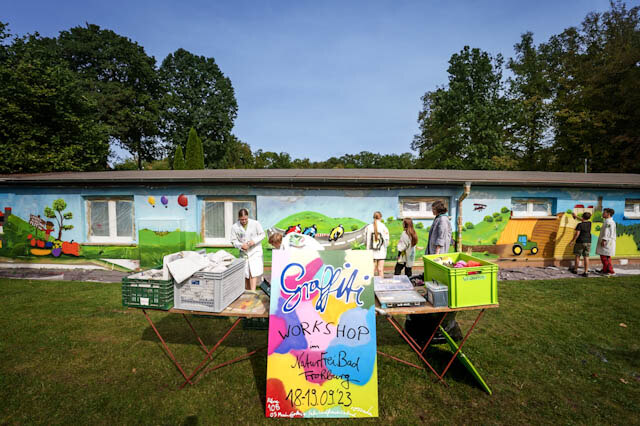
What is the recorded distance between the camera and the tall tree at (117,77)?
25203 millimetres

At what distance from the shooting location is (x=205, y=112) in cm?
3005

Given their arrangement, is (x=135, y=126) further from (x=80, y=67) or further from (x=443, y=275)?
(x=443, y=275)

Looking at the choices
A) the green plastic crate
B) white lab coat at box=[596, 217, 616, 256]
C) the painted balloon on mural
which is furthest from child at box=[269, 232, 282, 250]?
white lab coat at box=[596, 217, 616, 256]

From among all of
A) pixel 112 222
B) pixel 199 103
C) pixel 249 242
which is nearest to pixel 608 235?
pixel 249 242

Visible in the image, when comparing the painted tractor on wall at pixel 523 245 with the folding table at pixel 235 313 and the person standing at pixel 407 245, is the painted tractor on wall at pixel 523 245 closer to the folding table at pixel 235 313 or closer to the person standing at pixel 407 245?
the person standing at pixel 407 245

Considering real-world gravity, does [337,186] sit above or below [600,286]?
above

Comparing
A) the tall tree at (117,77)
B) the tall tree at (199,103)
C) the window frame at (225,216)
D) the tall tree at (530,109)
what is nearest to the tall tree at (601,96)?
the tall tree at (530,109)

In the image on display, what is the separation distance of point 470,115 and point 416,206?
19.7 metres

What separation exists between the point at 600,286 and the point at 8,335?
509 inches

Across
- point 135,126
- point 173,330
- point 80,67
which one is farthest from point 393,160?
point 173,330

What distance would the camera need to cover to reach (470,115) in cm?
2366

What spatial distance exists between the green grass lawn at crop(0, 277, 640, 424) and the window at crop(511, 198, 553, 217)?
3.95 metres

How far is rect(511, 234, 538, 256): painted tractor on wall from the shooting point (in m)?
9.17

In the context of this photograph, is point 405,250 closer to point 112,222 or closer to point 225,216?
point 225,216
